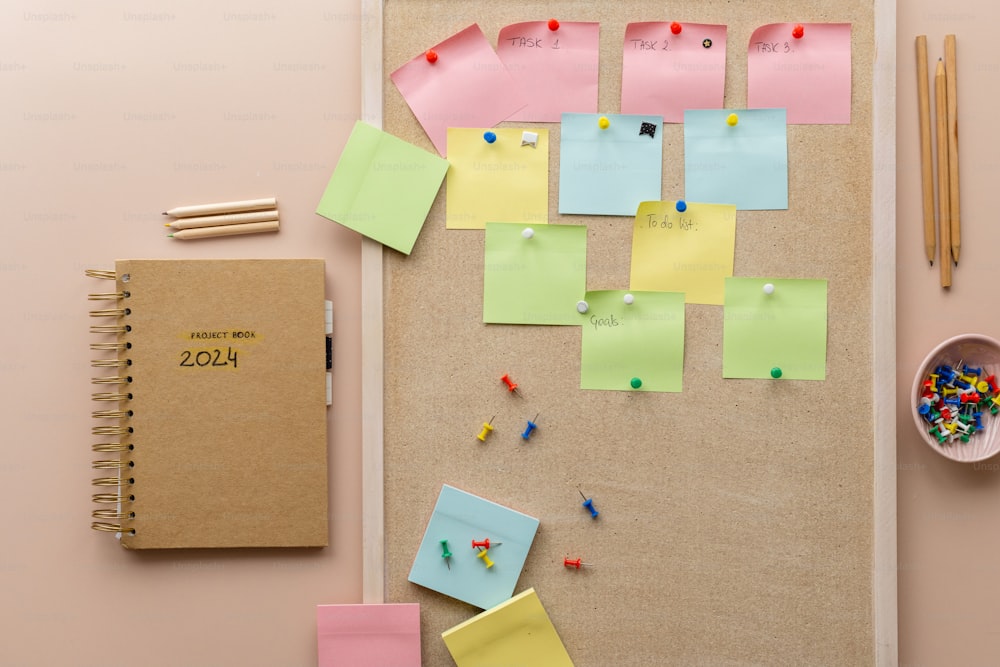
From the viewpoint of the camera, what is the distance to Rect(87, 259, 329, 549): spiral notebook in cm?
100

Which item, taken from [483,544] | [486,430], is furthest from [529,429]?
[483,544]

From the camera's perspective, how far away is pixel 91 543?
3.39 ft

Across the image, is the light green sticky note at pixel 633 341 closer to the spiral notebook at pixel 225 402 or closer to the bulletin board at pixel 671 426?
the bulletin board at pixel 671 426

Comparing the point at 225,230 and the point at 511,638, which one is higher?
the point at 225,230

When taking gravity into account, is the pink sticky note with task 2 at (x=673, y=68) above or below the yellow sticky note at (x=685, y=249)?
above

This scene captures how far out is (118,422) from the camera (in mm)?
1019

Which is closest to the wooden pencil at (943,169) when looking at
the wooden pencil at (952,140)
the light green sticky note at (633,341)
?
the wooden pencil at (952,140)

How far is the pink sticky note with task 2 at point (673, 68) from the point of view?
0.99 m

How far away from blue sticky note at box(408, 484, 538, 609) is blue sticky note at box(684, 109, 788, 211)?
518 millimetres

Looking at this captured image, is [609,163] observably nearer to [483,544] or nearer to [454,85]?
[454,85]

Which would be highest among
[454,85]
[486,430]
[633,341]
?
[454,85]

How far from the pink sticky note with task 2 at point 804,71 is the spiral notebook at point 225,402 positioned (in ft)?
2.21

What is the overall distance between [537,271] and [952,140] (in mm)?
603

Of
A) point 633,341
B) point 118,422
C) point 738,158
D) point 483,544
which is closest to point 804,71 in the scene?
point 738,158
